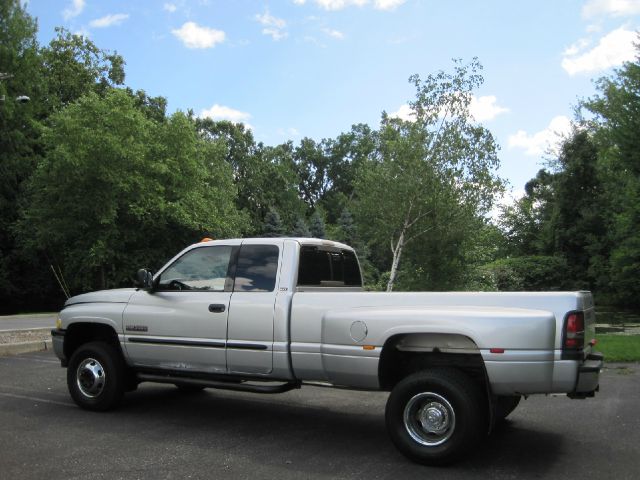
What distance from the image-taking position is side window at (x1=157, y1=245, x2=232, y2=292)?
6.50 meters

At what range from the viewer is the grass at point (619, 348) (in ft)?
35.9

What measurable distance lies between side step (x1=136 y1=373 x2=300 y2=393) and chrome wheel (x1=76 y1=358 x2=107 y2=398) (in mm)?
435

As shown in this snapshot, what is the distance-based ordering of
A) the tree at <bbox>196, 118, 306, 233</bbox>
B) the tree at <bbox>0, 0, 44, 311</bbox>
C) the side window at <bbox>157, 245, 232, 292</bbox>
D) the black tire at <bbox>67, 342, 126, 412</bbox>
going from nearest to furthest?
the side window at <bbox>157, 245, 232, 292</bbox>
the black tire at <bbox>67, 342, 126, 412</bbox>
the tree at <bbox>0, 0, 44, 311</bbox>
the tree at <bbox>196, 118, 306, 233</bbox>

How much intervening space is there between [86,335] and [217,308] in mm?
2213

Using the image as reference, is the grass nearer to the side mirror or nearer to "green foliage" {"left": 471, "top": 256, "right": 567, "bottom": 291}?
the side mirror

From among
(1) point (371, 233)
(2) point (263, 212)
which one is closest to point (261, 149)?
(2) point (263, 212)

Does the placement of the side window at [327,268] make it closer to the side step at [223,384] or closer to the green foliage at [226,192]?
the side step at [223,384]

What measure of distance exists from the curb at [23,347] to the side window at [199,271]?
6805 mm

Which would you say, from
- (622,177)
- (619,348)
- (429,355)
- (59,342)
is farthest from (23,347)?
(622,177)

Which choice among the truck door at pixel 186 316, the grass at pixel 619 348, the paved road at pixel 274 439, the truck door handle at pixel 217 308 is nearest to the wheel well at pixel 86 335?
the truck door at pixel 186 316

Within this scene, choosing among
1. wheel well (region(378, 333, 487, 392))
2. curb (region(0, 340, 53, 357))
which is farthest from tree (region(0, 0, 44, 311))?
wheel well (region(378, 333, 487, 392))

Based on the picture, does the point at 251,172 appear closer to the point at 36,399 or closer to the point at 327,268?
the point at 36,399

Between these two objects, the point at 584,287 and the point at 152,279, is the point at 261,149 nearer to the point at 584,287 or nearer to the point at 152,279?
the point at 584,287

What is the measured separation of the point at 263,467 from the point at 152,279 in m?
2.75
